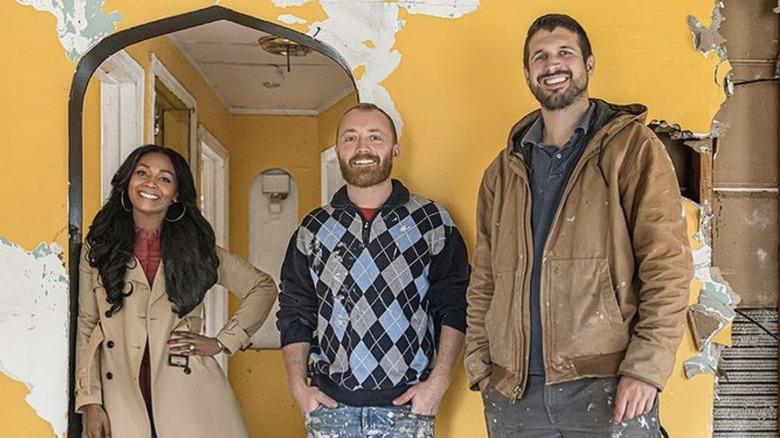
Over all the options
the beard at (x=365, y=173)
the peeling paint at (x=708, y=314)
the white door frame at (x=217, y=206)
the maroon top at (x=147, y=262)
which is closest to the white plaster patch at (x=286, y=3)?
the beard at (x=365, y=173)

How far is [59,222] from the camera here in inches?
107

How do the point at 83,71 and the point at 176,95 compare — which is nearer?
the point at 83,71

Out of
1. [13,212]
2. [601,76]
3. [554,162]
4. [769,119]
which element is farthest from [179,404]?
[769,119]

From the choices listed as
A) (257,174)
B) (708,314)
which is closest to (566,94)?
(708,314)

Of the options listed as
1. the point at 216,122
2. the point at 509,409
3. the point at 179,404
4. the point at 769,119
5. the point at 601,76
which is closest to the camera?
the point at 509,409

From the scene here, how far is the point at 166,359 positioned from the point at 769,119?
7.97 feet

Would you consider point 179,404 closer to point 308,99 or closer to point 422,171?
point 422,171

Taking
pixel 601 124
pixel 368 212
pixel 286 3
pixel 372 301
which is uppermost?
pixel 286 3

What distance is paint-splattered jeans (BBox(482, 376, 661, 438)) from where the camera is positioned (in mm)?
1983

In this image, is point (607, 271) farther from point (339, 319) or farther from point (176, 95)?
point (176, 95)

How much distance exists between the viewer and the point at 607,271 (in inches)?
78.7

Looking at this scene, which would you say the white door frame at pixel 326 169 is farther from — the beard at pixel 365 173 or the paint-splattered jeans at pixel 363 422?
the paint-splattered jeans at pixel 363 422

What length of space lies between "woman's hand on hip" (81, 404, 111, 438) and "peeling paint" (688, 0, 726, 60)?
225 cm

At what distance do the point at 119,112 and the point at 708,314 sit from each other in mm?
2514
